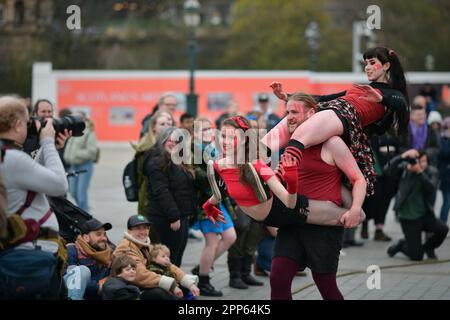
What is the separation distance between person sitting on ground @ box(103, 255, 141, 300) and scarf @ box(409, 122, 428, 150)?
21.7 feet

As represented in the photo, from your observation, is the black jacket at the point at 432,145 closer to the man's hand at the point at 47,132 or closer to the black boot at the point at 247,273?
the black boot at the point at 247,273

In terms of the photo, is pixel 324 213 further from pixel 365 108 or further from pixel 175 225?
pixel 175 225

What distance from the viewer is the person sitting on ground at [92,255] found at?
8.09 m

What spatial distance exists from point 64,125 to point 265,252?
5.00 m

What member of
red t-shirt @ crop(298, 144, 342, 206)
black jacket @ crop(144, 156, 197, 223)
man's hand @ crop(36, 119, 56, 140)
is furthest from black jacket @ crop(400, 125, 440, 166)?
man's hand @ crop(36, 119, 56, 140)

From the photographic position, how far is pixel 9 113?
5.65m

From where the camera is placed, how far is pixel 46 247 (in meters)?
5.81

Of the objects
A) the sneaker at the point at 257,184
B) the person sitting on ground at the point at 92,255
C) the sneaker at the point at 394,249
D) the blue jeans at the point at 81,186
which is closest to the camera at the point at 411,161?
the sneaker at the point at 394,249

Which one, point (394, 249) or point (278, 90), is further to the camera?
point (394, 249)

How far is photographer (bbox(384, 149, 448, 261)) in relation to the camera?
11.9 m

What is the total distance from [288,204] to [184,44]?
185 feet


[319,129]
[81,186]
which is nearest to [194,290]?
[319,129]
